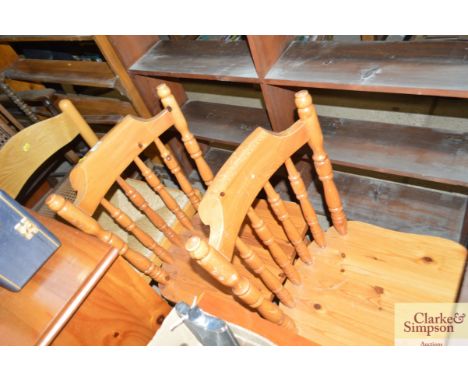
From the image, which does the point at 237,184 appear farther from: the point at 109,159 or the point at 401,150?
the point at 401,150

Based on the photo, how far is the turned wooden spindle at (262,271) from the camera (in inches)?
34.1

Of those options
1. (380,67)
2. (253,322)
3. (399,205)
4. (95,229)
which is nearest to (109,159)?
(95,229)

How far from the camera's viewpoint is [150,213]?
1.29 meters

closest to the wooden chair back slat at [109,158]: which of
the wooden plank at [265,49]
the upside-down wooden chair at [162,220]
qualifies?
the upside-down wooden chair at [162,220]

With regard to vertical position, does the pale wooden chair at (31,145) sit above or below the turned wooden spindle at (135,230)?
above

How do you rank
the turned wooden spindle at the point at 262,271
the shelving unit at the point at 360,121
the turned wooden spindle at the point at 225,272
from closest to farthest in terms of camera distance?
the turned wooden spindle at the point at 225,272, the turned wooden spindle at the point at 262,271, the shelving unit at the point at 360,121

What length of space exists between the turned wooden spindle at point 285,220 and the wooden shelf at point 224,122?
69 cm

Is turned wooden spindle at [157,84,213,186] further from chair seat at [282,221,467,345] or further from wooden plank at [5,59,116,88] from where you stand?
wooden plank at [5,59,116,88]

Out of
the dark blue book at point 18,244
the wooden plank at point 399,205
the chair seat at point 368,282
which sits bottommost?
the wooden plank at point 399,205

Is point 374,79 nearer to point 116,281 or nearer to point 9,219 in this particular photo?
point 116,281

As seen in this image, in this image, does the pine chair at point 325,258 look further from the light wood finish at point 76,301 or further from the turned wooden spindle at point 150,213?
the turned wooden spindle at point 150,213

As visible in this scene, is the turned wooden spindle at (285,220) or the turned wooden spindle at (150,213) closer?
the turned wooden spindle at (285,220)

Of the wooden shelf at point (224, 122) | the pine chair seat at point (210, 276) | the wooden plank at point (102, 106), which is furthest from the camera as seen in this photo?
the wooden plank at point (102, 106)

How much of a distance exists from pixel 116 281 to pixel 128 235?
2.14ft
